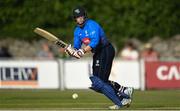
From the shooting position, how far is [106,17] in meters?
29.9

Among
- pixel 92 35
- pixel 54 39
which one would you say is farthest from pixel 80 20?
pixel 54 39

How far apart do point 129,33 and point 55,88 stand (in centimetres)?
729

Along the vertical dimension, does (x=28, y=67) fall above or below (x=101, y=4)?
below

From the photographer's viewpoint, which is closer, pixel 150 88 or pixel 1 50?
pixel 150 88

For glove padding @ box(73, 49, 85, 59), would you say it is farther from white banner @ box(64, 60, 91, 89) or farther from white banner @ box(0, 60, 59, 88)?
white banner @ box(0, 60, 59, 88)

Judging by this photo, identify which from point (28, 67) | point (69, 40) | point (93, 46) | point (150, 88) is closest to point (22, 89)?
point (28, 67)

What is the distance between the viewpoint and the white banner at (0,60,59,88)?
2347 centimetres

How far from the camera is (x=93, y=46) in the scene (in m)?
13.6

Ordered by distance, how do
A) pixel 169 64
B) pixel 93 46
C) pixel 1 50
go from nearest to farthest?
pixel 93 46 < pixel 169 64 < pixel 1 50

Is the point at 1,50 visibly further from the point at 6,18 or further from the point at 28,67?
the point at 28,67

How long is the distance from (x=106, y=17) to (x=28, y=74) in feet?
23.4

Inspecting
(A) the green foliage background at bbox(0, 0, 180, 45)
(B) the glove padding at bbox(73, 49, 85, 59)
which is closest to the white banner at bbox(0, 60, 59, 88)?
(A) the green foliage background at bbox(0, 0, 180, 45)

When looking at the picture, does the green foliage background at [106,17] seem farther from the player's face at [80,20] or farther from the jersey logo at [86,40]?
the player's face at [80,20]

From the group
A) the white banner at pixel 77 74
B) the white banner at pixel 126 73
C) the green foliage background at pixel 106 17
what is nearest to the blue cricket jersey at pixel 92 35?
the white banner at pixel 126 73
